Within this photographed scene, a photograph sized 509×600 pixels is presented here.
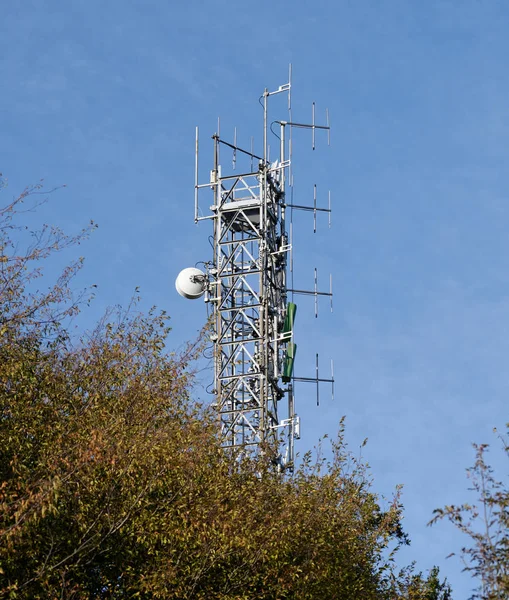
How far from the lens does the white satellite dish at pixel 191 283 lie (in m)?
35.6

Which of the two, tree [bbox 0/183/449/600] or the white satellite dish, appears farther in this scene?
the white satellite dish

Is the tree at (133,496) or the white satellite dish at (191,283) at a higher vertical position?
the white satellite dish at (191,283)

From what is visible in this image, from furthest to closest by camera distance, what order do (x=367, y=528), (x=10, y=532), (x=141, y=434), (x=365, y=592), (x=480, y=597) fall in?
(x=367, y=528) < (x=365, y=592) < (x=141, y=434) < (x=10, y=532) < (x=480, y=597)

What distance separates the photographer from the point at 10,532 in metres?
18.3

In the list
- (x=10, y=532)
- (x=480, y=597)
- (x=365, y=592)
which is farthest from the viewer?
(x=365, y=592)

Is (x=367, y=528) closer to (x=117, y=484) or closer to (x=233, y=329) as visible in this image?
(x=233, y=329)

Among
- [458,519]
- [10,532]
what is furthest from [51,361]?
[458,519]

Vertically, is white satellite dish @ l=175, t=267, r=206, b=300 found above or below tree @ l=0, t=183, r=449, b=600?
above

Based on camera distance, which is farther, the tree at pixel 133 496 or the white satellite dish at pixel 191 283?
the white satellite dish at pixel 191 283

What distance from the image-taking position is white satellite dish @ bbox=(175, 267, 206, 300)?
3562cm

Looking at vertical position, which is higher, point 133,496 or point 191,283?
point 191,283

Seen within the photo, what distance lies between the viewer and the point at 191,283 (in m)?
35.8

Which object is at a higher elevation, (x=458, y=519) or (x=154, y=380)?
(x=154, y=380)

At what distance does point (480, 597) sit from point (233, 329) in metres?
19.4
